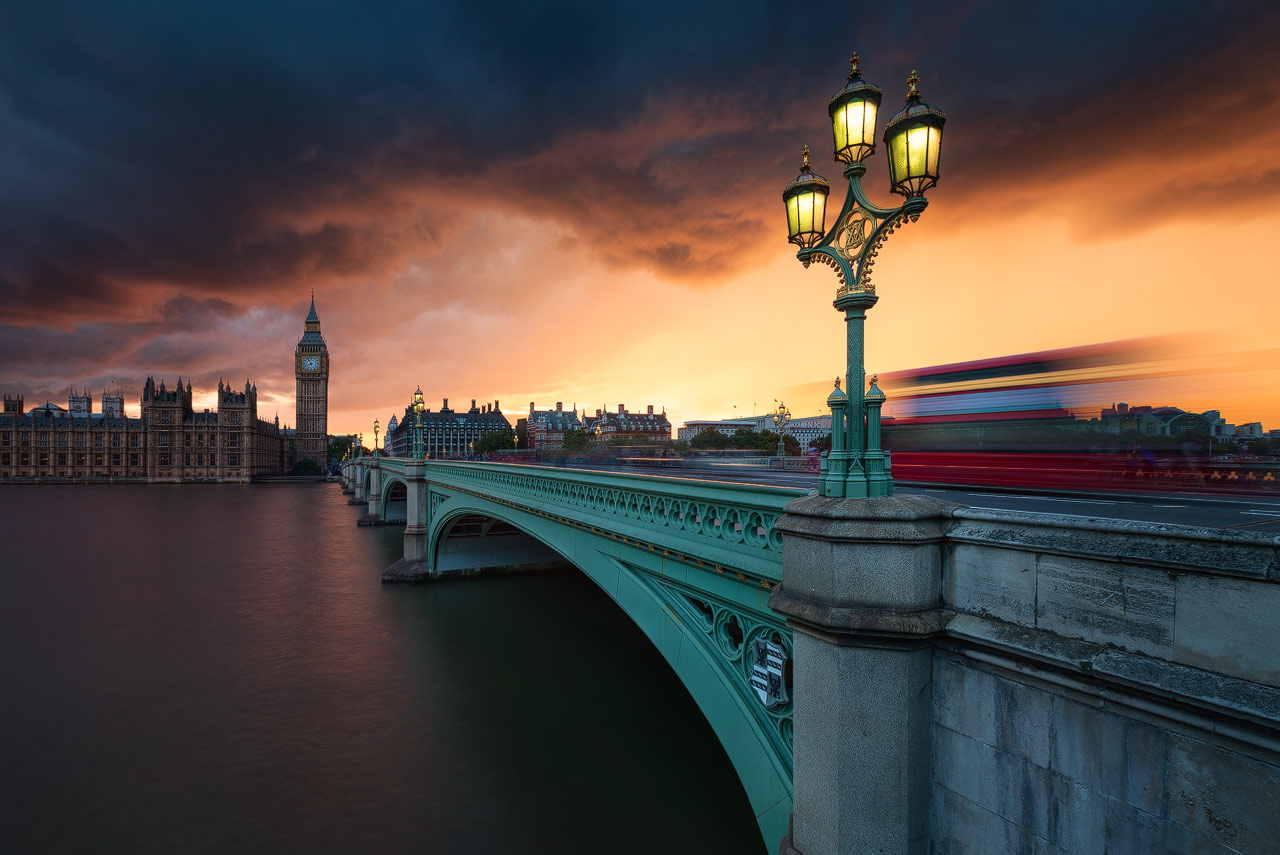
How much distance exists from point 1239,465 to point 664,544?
8.53 metres

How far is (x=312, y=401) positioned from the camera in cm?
18300

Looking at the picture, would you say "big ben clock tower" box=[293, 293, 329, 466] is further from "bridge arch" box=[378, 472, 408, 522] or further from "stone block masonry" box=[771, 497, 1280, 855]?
"stone block masonry" box=[771, 497, 1280, 855]

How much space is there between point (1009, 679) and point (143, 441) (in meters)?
172

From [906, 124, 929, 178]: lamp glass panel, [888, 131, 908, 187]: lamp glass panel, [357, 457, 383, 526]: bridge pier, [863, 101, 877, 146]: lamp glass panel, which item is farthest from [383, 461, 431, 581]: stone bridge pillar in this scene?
[906, 124, 929, 178]: lamp glass panel

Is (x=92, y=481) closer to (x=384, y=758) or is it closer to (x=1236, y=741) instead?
(x=384, y=758)

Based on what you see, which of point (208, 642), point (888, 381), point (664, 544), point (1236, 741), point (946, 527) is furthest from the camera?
point (208, 642)


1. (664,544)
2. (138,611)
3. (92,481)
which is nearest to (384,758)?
(664,544)

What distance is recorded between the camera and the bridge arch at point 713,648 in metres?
6.86

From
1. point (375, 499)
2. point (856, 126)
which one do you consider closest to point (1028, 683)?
point (856, 126)

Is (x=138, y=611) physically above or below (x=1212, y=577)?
below

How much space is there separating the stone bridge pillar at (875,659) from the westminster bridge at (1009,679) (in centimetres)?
1

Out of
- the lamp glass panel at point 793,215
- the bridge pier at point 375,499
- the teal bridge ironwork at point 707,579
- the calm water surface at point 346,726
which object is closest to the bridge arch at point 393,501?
the bridge pier at point 375,499

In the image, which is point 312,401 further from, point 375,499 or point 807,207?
point 807,207

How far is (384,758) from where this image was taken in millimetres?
13773
